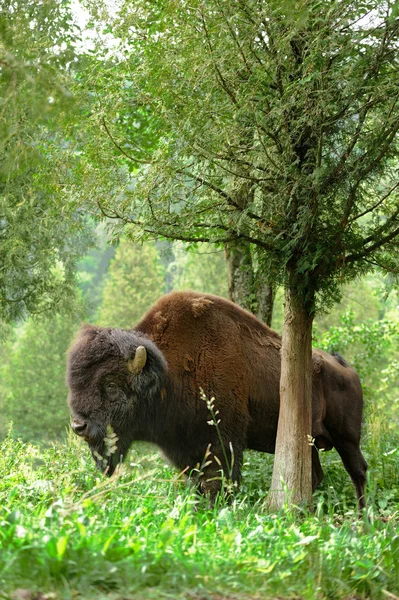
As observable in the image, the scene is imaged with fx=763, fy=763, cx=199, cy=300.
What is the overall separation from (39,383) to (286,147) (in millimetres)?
38070

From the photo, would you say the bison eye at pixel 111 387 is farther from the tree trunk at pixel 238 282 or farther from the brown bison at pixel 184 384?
the tree trunk at pixel 238 282

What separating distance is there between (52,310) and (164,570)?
47.4 feet

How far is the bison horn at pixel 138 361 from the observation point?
7414mm

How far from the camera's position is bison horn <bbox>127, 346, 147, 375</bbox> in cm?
741

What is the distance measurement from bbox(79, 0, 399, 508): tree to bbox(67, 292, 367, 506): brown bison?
0.77 metres

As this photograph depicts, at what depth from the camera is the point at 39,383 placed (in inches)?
1684

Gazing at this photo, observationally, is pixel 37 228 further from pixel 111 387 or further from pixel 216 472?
pixel 216 472

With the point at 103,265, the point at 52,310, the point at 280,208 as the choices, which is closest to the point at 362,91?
the point at 280,208

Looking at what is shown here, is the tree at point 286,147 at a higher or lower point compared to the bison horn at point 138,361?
higher

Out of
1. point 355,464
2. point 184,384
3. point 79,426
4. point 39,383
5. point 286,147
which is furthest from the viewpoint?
point 39,383

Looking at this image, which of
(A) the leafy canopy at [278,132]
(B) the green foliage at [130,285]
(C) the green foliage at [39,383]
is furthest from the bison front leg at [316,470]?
(B) the green foliage at [130,285]

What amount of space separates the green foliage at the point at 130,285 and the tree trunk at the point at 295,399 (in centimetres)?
3858

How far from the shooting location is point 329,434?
9023 mm

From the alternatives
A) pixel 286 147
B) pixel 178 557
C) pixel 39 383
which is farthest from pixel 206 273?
pixel 178 557
